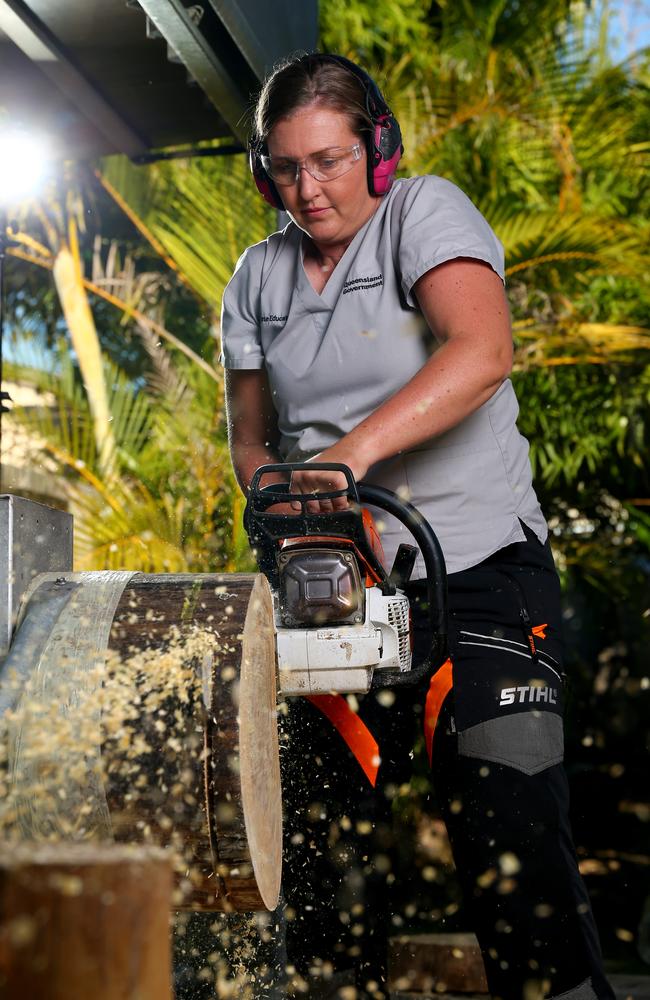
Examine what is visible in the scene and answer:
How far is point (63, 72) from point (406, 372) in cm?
140

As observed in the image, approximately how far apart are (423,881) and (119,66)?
10.9 ft

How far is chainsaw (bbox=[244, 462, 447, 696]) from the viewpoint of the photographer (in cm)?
149

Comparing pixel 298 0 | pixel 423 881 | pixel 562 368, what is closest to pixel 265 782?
pixel 298 0

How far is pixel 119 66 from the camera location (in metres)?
2.52

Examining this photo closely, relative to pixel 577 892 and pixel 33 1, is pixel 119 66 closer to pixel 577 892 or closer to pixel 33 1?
pixel 33 1

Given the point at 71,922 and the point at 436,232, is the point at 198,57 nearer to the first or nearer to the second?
the point at 436,232

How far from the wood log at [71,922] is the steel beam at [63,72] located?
2.15m

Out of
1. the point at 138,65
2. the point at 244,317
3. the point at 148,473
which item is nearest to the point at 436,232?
the point at 244,317

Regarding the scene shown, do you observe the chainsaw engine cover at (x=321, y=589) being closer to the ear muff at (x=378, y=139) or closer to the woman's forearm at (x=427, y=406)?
the woman's forearm at (x=427, y=406)

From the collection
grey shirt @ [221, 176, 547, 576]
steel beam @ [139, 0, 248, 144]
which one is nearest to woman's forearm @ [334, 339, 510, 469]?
grey shirt @ [221, 176, 547, 576]

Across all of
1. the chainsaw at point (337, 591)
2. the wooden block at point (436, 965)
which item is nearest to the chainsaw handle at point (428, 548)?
the chainsaw at point (337, 591)

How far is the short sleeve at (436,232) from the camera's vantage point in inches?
64.6

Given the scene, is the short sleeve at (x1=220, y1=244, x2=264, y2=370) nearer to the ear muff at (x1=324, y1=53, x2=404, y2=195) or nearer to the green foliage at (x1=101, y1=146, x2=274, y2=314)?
the ear muff at (x1=324, y1=53, x2=404, y2=195)

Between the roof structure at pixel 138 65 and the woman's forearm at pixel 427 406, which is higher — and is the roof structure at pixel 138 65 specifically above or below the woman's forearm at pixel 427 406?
above
